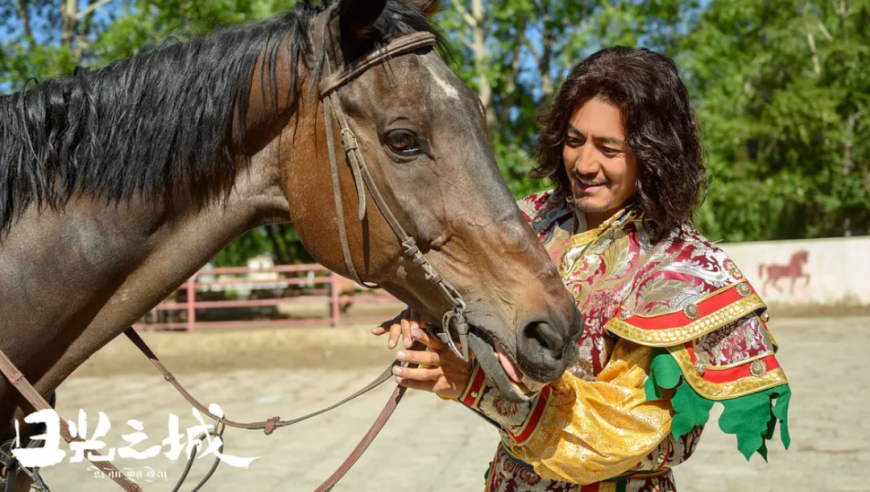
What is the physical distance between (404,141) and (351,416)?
5.92 metres

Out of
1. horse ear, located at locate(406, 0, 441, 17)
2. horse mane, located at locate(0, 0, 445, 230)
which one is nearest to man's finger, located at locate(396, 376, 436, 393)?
horse mane, located at locate(0, 0, 445, 230)

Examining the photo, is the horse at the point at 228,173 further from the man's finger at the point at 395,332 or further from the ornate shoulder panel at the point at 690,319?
the ornate shoulder panel at the point at 690,319

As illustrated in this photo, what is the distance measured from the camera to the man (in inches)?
65.3

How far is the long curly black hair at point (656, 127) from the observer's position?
183 cm

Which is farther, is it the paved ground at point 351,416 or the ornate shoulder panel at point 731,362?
the paved ground at point 351,416

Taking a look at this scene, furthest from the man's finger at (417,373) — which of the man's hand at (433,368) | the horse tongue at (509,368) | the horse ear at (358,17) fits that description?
the horse ear at (358,17)

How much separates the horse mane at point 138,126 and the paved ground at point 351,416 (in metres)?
1.08

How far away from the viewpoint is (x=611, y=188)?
6.29ft

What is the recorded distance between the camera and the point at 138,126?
173 centimetres

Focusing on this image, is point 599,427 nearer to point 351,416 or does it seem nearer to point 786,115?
point 351,416

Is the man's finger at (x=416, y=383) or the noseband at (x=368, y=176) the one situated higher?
the noseband at (x=368, y=176)

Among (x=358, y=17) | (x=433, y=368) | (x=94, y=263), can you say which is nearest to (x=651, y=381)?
(x=433, y=368)

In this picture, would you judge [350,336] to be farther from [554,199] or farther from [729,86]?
[729,86]

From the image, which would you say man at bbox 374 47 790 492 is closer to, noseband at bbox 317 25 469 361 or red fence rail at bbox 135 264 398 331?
noseband at bbox 317 25 469 361
